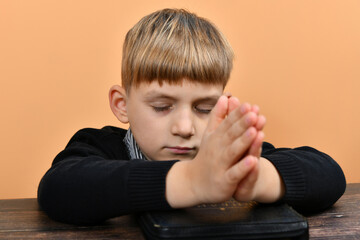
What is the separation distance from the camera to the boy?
70 cm

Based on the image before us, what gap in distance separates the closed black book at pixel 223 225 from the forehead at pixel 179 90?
1.09ft

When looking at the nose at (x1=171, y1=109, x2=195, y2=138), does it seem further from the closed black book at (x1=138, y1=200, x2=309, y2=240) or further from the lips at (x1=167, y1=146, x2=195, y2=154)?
the closed black book at (x1=138, y1=200, x2=309, y2=240)

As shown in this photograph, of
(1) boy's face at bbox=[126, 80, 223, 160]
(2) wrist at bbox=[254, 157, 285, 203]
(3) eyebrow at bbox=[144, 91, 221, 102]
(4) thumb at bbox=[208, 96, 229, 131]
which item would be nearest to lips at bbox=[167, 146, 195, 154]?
(1) boy's face at bbox=[126, 80, 223, 160]

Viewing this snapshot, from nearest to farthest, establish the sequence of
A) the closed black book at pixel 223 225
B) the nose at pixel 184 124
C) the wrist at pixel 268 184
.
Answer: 1. the closed black book at pixel 223 225
2. the wrist at pixel 268 184
3. the nose at pixel 184 124

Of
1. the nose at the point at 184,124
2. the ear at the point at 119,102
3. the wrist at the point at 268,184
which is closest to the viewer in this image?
the wrist at the point at 268,184

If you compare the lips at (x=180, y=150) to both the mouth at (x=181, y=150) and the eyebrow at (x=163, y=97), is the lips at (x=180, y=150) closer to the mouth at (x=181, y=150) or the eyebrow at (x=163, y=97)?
the mouth at (x=181, y=150)

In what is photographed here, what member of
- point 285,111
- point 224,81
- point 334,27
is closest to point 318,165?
point 224,81

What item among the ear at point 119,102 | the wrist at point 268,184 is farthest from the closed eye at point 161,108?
the wrist at point 268,184

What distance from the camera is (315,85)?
2072 millimetres

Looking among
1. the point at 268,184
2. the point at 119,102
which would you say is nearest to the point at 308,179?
the point at 268,184

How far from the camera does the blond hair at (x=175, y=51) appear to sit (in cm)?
107

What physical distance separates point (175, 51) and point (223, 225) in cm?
49

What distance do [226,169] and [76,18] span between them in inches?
53.3

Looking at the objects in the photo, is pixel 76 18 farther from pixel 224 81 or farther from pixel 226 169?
pixel 226 169
